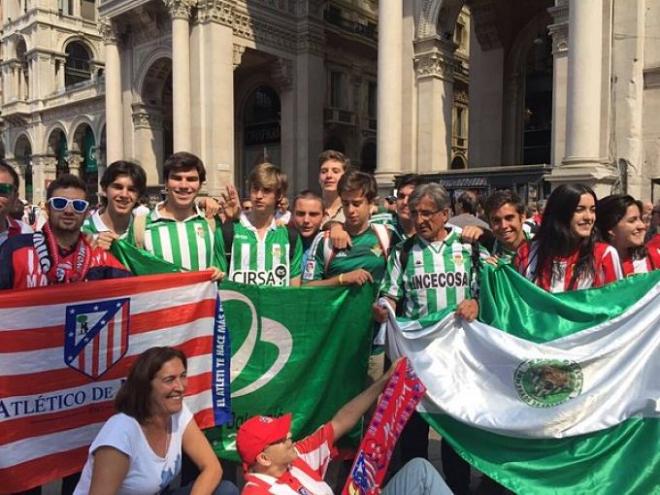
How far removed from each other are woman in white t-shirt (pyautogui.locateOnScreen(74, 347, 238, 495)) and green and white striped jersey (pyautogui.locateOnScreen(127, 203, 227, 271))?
1.49 metres

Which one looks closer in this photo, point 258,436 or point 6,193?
point 258,436

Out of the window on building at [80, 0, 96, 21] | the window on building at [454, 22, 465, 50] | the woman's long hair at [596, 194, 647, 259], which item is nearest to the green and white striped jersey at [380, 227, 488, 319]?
the woman's long hair at [596, 194, 647, 259]

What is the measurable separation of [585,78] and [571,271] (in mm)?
11875

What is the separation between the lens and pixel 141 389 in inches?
115

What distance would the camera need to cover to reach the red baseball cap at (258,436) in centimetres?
287

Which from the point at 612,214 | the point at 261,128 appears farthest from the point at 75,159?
the point at 612,214

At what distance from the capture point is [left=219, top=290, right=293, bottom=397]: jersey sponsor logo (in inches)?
171

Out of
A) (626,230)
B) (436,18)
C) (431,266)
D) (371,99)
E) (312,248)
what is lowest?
(431,266)

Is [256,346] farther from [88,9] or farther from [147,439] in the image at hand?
[88,9]

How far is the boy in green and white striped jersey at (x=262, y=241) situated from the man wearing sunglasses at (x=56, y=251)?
1.12 meters

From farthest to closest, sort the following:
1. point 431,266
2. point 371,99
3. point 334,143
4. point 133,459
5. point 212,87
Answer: point 371,99, point 334,143, point 212,87, point 431,266, point 133,459

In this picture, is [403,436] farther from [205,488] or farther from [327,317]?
[205,488]

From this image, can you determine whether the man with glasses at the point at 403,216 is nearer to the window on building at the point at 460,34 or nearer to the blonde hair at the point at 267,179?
the blonde hair at the point at 267,179

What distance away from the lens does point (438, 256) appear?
418 cm
